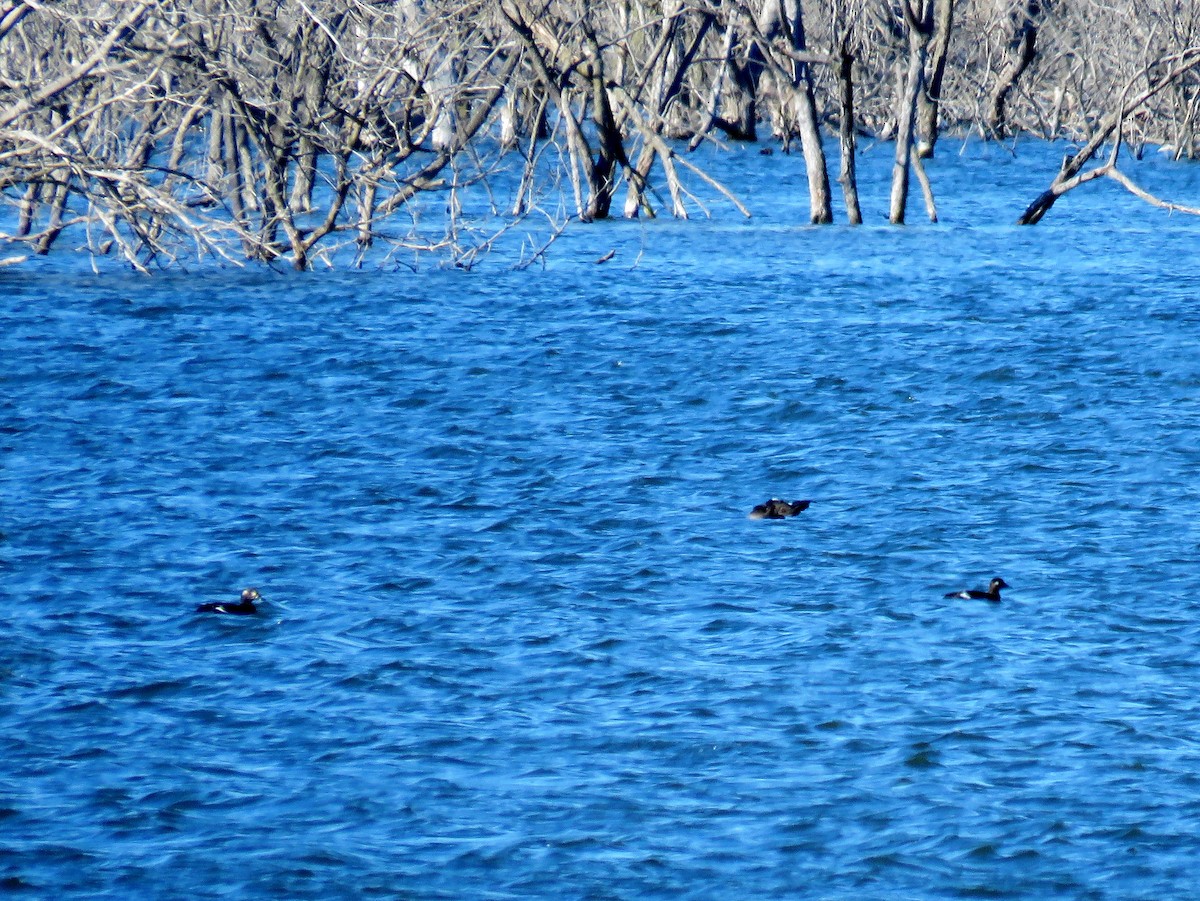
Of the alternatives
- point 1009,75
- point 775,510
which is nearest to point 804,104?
point 775,510

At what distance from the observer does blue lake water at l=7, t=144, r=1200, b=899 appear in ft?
20.3

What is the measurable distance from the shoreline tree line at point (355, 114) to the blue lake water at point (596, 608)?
1771mm

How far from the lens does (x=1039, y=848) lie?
614 cm

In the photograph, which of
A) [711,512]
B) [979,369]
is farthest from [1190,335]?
[711,512]

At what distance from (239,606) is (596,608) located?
60.1 inches

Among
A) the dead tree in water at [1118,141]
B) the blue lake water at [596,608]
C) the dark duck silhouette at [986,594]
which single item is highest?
the dead tree in water at [1118,141]

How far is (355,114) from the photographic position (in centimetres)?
1927

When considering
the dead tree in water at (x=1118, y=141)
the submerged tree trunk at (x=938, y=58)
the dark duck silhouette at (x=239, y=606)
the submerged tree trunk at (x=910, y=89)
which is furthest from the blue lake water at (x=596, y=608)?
the submerged tree trunk at (x=938, y=58)

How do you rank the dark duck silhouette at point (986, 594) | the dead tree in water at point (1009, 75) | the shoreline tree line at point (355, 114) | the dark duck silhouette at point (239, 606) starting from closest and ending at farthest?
the dark duck silhouette at point (239, 606) → the dark duck silhouette at point (986, 594) → the shoreline tree line at point (355, 114) → the dead tree in water at point (1009, 75)

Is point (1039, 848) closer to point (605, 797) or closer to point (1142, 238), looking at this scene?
point (605, 797)

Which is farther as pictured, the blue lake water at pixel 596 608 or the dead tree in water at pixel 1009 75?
the dead tree in water at pixel 1009 75

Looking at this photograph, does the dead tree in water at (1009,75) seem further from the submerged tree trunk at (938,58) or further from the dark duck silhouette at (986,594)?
the dark duck silhouette at (986,594)

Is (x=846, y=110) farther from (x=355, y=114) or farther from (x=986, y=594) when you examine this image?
(x=986, y=594)

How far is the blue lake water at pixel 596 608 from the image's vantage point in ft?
20.3
